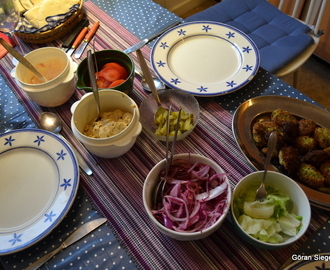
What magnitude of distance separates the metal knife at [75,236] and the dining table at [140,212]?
1 cm

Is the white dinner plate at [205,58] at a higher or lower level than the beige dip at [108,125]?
higher

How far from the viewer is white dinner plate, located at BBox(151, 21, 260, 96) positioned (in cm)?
94

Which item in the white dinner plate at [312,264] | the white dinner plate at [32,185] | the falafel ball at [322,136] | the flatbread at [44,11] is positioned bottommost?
the white dinner plate at [32,185]

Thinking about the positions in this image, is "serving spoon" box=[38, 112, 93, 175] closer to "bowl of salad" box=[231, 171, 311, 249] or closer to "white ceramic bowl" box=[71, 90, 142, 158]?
"white ceramic bowl" box=[71, 90, 142, 158]

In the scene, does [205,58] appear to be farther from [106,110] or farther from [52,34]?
[52,34]

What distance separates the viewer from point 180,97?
36.1 inches

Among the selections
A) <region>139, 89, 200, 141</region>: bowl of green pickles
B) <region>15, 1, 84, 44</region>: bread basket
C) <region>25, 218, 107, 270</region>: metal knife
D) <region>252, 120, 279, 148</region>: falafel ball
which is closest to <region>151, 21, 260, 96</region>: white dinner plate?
<region>139, 89, 200, 141</region>: bowl of green pickles

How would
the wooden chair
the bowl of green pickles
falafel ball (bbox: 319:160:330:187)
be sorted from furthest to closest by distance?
the wooden chair
the bowl of green pickles
falafel ball (bbox: 319:160:330:187)

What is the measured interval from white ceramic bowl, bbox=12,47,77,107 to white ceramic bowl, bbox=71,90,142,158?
13 cm

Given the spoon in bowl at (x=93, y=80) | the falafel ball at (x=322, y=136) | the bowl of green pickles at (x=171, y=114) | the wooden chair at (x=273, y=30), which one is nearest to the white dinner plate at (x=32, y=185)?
the spoon in bowl at (x=93, y=80)

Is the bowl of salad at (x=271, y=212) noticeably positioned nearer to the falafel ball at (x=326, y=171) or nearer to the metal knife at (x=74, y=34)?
the falafel ball at (x=326, y=171)

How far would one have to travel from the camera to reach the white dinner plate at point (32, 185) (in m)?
0.68

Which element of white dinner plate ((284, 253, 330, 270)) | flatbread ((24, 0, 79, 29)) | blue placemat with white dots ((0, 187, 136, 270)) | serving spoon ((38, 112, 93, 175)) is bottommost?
blue placemat with white dots ((0, 187, 136, 270))

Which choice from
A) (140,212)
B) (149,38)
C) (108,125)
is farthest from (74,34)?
(140,212)
